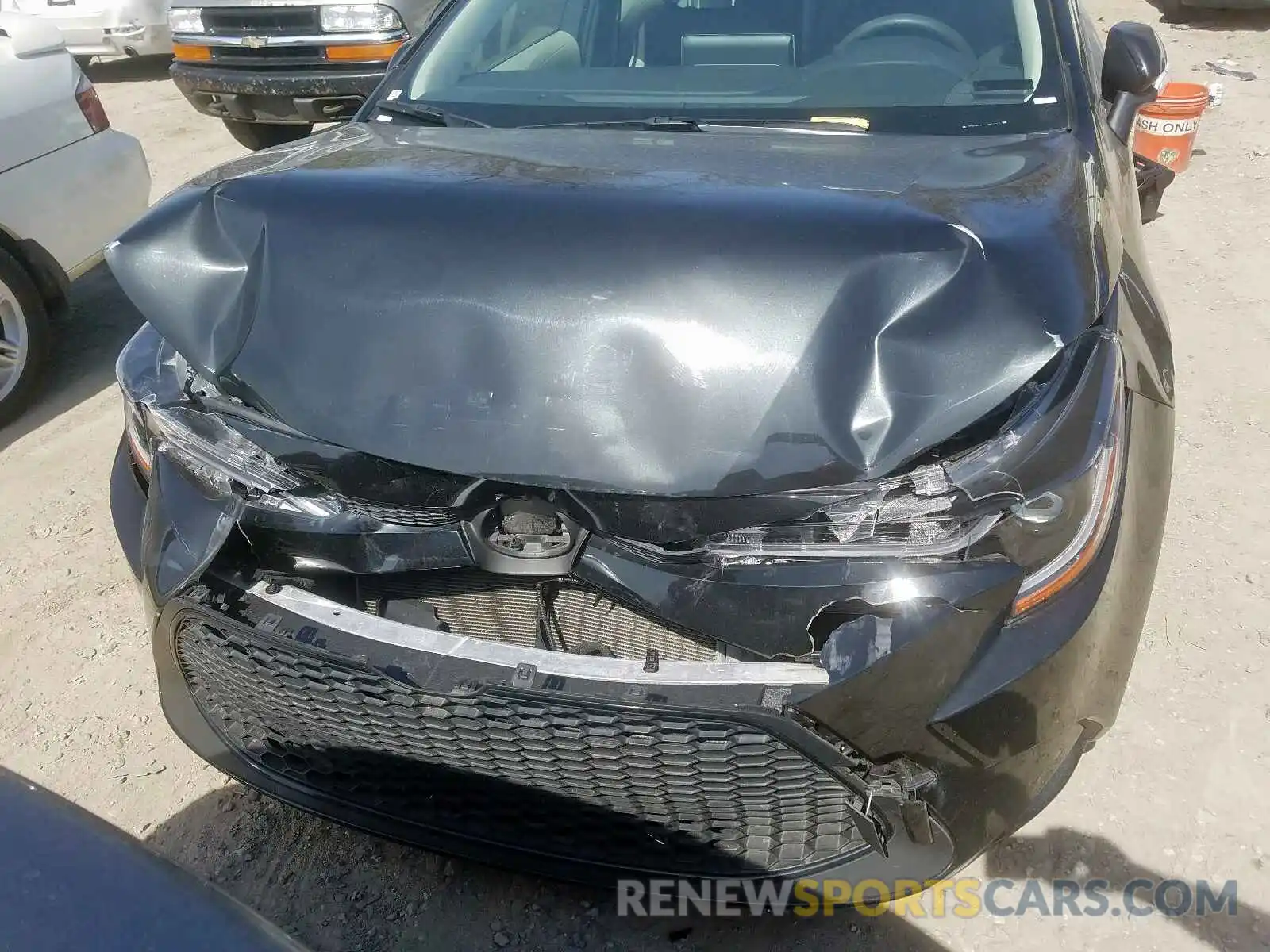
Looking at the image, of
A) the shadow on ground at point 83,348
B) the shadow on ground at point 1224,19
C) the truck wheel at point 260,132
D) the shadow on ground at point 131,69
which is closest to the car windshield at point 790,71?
the shadow on ground at point 83,348

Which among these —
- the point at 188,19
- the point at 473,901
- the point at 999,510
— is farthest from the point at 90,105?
the point at 999,510

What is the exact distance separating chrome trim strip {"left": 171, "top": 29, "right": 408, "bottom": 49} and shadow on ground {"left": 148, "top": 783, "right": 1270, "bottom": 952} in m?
4.76

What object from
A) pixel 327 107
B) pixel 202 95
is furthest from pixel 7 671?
pixel 202 95

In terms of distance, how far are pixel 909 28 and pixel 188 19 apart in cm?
511

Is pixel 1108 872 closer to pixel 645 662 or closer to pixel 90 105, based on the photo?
pixel 645 662

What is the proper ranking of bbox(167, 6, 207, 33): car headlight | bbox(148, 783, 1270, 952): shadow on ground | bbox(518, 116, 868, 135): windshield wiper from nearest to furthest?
bbox(148, 783, 1270, 952): shadow on ground
bbox(518, 116, 868, 135): windshield wiper
bbox(167, 6, 207, 33): car headlight

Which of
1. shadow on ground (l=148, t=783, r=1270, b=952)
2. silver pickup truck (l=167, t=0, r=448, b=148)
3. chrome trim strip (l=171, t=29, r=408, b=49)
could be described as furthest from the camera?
chrome trim strip (l=171, t=29, r=408, b=49)

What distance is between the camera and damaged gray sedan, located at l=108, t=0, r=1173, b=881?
4.71ft

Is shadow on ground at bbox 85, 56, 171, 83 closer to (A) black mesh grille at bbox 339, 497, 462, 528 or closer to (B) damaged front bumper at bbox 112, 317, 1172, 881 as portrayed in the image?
(B) damaged front bumper at bbox 112, 317, 1172, 881

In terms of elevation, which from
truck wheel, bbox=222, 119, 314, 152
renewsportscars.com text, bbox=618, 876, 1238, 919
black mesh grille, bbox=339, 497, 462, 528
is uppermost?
black mesh grille, bbox=339, 497, 462, 528

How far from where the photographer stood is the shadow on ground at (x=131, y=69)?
29.6 feet

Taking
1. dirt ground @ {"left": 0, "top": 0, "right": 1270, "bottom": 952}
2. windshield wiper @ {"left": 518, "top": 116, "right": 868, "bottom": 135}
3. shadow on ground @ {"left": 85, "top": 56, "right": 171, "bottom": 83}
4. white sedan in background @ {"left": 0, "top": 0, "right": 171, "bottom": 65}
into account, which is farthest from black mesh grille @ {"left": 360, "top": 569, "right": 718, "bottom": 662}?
shadow on ground @ {"left": 85, "top": 56, "right": 171, "bottom": 83}

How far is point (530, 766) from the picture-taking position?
163 centimetres

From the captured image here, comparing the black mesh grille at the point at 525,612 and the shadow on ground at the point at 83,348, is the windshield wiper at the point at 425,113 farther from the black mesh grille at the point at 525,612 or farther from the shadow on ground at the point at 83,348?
the shadow on ground at the point at 83,348
